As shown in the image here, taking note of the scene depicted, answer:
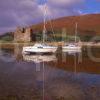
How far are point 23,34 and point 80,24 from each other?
63.0ft

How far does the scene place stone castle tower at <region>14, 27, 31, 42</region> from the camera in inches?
2314

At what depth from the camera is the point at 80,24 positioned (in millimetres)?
75000

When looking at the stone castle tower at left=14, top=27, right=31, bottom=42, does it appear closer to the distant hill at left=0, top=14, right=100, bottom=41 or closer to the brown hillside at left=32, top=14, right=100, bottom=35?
the distant hill at left=0, top=14, right=100, bottom=41

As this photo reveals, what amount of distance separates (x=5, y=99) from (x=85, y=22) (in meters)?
66.7

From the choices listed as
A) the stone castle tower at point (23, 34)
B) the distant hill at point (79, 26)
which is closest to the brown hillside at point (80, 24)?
the distant hill at point (79, 26)

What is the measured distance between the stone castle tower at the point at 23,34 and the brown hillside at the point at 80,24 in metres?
9.64

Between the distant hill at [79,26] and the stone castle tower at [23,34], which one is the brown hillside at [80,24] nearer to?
the distant hill at [79,26]

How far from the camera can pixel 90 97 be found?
9.79 metres

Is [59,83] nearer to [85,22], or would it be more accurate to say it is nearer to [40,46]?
[40,46]

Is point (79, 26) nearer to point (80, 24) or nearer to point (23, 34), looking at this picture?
point (80, 24)

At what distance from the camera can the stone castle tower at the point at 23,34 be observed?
193 feet

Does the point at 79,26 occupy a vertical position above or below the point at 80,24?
below

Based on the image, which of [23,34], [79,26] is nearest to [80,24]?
[79,26]

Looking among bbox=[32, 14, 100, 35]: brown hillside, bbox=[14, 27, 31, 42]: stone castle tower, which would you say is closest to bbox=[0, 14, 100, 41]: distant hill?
bbox=[32, 14, 100, 35]: brown hillside
